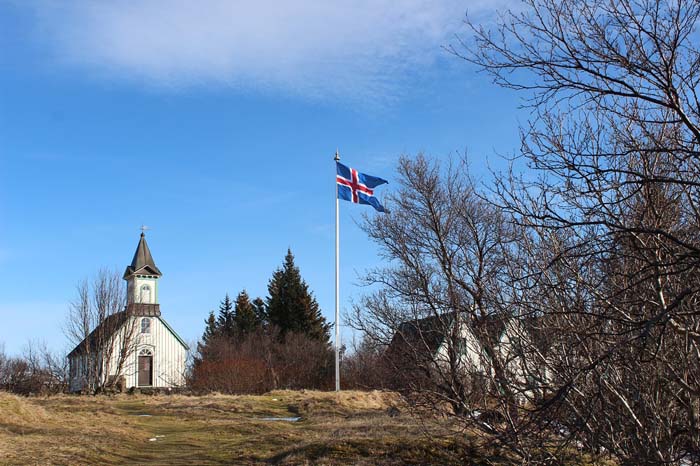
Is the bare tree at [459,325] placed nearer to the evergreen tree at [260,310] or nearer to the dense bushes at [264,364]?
the dense bushes at [264,364]

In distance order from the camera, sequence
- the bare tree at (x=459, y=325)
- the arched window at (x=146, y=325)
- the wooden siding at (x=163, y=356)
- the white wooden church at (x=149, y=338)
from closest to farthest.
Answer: the bare tree at (x=459, y=325) → the white wooden church at (x=149, y=338) → the wooden siding at (x=163, y=356) → the arched window at (x=146, y=325)

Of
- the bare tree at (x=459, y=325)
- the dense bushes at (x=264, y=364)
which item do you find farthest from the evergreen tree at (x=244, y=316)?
the bare tree at (x=459, y=325)

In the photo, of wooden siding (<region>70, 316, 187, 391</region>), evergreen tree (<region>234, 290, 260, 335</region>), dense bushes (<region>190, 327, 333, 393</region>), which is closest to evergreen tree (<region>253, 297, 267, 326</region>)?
evergreen tree (<region>234, 290, 260, 335</region>)

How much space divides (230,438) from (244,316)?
4475cm

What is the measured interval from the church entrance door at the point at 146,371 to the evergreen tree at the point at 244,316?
11.5 metres

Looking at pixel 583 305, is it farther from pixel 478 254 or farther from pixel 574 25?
pixel 478 254

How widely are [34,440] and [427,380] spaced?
7.93m

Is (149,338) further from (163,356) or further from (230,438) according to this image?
(230,438)

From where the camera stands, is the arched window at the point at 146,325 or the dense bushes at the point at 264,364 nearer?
the dense bushes at the point at 264,364

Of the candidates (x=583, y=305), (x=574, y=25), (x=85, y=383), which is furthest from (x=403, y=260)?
(x=85, y=383)

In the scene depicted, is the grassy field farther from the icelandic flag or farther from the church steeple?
the church steeple

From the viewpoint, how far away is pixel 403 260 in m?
13.9

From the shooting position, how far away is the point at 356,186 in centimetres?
2608

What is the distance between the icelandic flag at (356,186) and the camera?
84.9 feet
